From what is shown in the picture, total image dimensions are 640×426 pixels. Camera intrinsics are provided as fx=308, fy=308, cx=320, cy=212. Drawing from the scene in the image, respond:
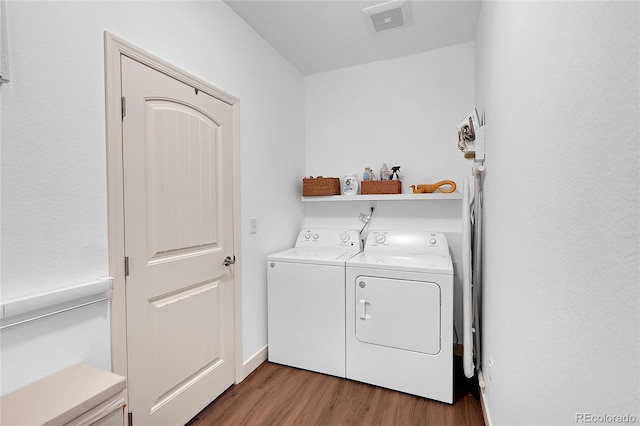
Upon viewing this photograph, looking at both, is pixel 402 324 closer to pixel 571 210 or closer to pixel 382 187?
pixel 382 187

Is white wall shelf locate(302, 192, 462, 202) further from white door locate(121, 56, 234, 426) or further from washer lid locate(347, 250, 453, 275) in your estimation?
white door locate(121, 56, 234, 426)

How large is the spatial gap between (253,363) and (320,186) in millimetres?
1566

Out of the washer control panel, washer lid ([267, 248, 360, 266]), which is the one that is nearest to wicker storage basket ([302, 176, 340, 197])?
the washer control panel

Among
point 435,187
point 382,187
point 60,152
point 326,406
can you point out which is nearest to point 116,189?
point 60,152

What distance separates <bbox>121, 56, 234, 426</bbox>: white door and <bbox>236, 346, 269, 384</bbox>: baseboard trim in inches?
3.8

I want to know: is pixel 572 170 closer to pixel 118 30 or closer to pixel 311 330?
pixel 118 30

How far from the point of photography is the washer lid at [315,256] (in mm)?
2279

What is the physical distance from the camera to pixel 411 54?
2754 millimetres

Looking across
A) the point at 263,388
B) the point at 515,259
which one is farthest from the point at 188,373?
the point at 515,259

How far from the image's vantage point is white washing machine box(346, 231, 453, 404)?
195 centimetres

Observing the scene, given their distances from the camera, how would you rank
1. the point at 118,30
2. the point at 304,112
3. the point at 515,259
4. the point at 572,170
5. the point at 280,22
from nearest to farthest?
the point at 572,170 → the point at 515,259 → the point at 118,30 → the point at 280,22 → the point at 304,112

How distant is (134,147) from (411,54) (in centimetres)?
240

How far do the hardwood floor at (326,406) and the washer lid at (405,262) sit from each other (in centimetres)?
84

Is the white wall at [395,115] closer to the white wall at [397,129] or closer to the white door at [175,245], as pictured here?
the white wall at [397,129]
